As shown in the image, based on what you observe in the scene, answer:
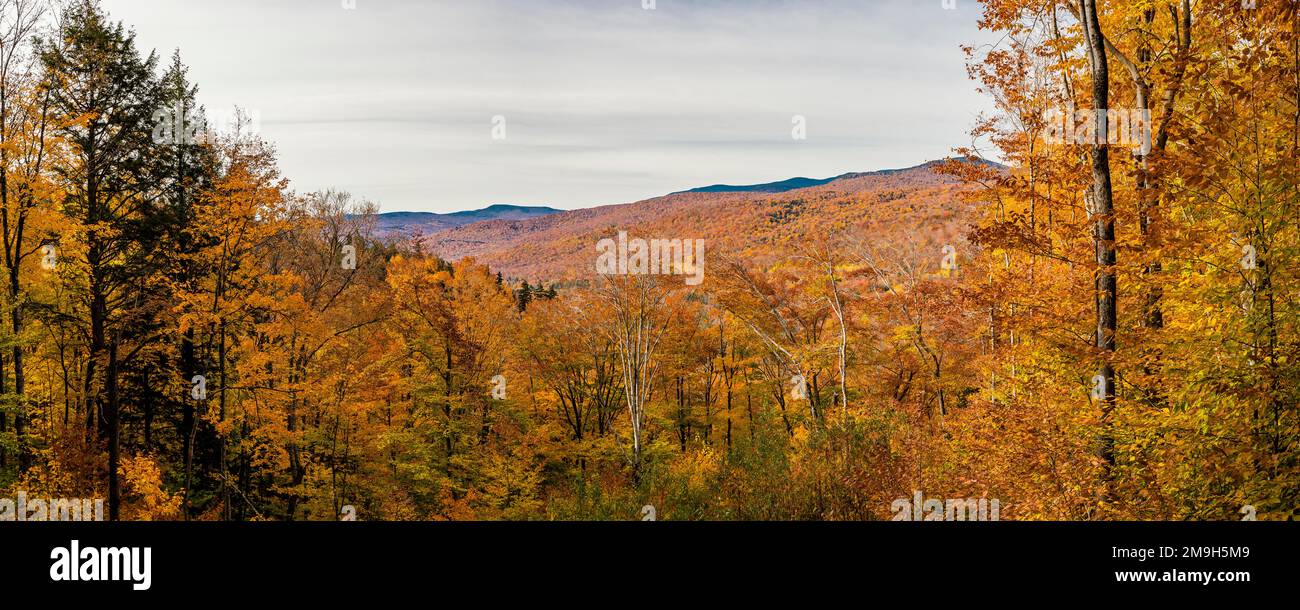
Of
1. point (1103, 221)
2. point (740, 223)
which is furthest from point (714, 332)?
point (740, 223)

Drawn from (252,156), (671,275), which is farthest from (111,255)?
(671,275)

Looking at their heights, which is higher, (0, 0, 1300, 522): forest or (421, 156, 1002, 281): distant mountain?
(421, 156, 1002, 281): distant mountain

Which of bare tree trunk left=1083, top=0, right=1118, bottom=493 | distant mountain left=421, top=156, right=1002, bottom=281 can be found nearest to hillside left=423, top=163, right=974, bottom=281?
distant mountain left=421, top=156, right=1002, bottom=281

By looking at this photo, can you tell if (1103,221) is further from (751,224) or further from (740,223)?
(740,223)

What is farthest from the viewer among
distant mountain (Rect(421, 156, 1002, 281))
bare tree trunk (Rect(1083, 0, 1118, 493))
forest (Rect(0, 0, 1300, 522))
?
distant mountain (Rect(421, 156, 1002, 281))

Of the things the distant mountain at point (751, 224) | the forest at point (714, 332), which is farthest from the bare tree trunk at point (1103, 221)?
the distant mountain at point (751, 224)

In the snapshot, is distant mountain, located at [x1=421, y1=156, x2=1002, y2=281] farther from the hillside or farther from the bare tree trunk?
the bare tree trunk
